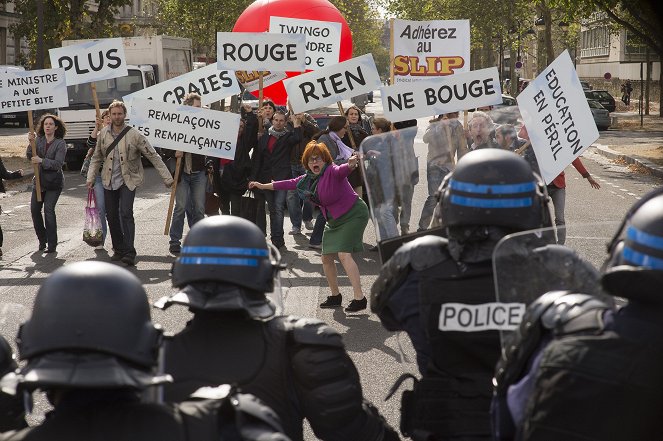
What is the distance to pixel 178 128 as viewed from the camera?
12594 millimetres

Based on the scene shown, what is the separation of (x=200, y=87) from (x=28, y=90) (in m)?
2.31

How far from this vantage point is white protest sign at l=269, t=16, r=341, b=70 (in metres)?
15.9

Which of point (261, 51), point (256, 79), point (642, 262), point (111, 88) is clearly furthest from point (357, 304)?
point (111, 88)

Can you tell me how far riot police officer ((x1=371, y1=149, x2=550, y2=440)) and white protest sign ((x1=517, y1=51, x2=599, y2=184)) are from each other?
3837 mm

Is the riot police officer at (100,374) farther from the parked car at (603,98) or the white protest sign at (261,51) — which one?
the parked car at (603,98)

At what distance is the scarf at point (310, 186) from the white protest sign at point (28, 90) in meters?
5.22

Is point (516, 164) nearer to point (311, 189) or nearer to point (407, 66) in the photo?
point (311, 189)

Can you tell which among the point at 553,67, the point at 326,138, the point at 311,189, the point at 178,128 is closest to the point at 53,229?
the point at 178,128

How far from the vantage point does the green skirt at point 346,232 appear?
9.41 meters

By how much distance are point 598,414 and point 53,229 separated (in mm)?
11153

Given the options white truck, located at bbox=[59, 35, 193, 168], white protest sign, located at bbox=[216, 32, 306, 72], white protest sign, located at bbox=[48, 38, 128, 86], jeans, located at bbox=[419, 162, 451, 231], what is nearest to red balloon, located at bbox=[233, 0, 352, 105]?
white truck, located at bbox=[59, 35, 193, 168]

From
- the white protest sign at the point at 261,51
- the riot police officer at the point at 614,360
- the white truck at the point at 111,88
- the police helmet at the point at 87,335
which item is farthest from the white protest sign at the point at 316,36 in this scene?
the police helmet at the point at 87,335

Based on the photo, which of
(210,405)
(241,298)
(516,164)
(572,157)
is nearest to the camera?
(210,405)

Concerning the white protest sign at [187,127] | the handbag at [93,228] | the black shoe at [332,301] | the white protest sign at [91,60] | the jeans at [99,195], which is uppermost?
the white protest sign at [91,60]
